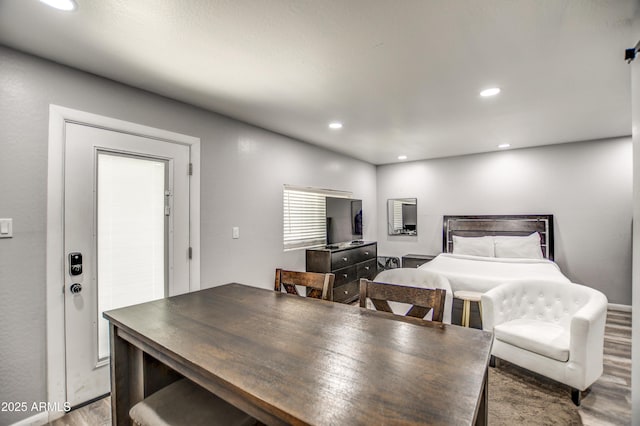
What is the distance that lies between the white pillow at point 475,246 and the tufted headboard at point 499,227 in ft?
0.96

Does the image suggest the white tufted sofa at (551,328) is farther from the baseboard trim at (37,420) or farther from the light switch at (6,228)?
the light switch at (6,228)

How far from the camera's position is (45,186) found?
2.01 m

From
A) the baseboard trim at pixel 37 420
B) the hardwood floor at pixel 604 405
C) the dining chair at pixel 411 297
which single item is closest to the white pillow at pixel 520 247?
the hardwood floor at pixel 604 405

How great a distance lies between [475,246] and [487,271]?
1.10m

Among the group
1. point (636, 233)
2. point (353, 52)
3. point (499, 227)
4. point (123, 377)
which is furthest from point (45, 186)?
point (499, 227)

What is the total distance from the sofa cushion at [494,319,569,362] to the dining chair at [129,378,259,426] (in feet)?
7.37

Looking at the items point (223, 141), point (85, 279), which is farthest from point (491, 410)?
point (223, 141)

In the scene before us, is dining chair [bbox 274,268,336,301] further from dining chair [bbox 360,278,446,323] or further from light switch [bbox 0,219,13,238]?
light switch [bbox 0,219,13,238]

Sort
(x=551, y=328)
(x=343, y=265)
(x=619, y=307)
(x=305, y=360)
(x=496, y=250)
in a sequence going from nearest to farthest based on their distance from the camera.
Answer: (x=305, y=360) → (x=551, y=328) → (x=619, y=307) → (x=343, y=265) → (x=496, y=250)

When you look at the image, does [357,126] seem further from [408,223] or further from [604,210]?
[604,210]

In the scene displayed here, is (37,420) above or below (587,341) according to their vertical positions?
below

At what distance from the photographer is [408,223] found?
19.6 feet

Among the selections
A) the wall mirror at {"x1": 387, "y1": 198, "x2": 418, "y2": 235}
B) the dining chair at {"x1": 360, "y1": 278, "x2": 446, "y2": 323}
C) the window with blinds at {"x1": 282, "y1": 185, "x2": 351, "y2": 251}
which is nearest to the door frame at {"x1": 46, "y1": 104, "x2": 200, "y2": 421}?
the dining chair at {"x1": 360, "y1": 278, "x2": 446, "y2": 323}

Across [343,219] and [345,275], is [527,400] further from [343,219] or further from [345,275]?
[343,219]
